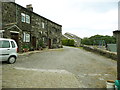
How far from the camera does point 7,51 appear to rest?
307 inches

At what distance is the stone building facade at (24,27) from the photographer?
44.2ft

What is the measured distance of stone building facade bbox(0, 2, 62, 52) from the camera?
44.2 ft

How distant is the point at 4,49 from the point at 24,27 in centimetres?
970

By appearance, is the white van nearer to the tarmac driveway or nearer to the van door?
the van door

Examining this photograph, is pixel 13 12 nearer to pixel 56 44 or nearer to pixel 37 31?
pixel 37 31

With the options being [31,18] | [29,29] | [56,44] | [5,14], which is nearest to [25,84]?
[5,14]

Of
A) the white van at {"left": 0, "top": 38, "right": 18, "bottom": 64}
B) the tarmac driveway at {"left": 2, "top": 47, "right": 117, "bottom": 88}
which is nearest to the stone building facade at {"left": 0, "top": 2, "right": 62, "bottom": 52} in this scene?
the white van at {"left": 0, "top": 38, "right": 18, "bottom": 64}

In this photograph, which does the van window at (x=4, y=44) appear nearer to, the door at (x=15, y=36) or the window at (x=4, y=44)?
the window at (x=4, y=44)

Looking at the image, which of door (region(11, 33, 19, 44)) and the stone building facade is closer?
the stone building facade

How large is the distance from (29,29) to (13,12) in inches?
156

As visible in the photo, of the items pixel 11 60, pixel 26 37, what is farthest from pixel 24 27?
pixel 11 60

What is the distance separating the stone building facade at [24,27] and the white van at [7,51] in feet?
17.4

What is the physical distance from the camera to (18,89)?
3775 millimetres

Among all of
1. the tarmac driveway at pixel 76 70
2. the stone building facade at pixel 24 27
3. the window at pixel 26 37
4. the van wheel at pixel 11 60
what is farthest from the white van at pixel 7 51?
the window at pixel 26 37
